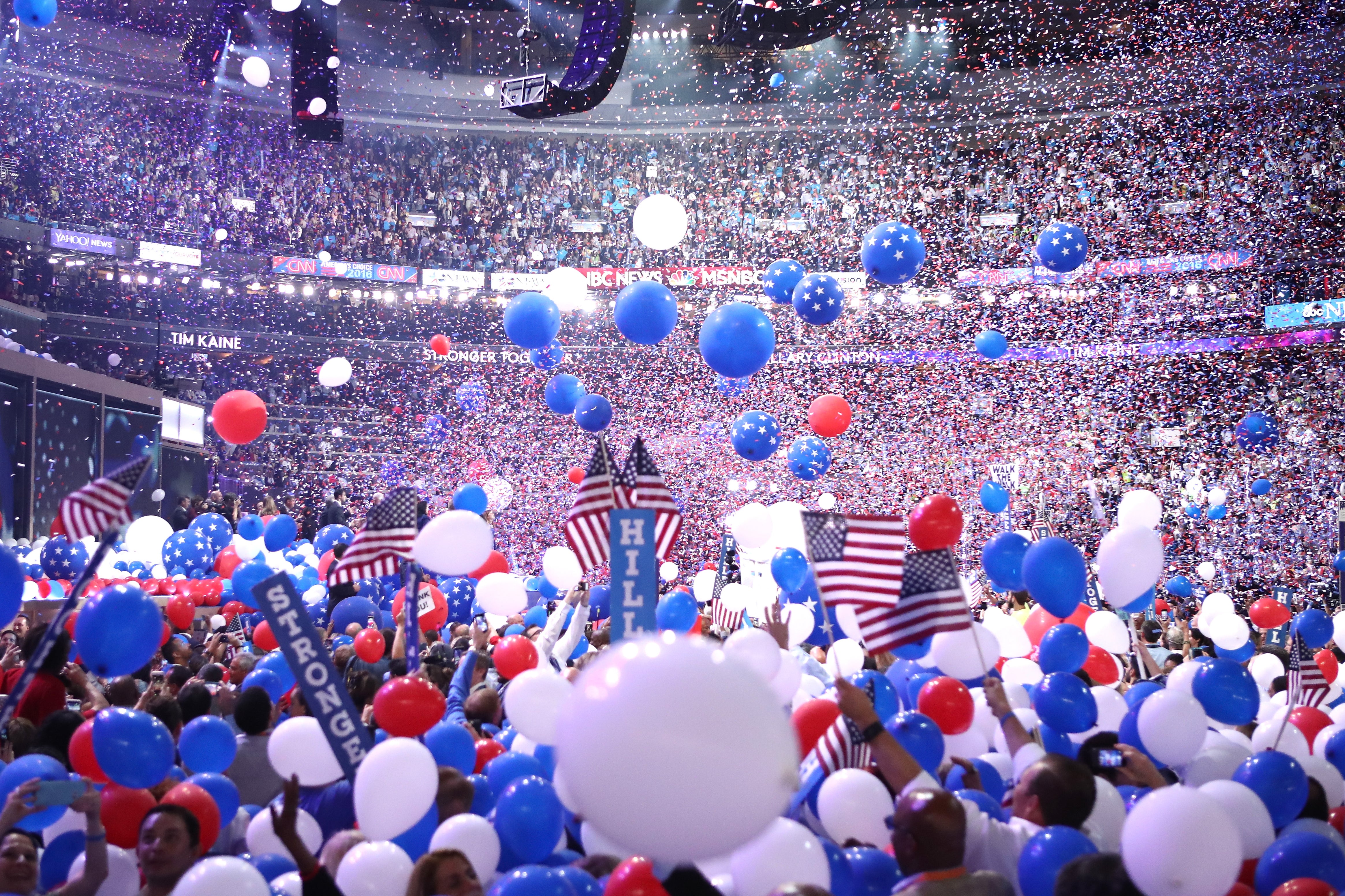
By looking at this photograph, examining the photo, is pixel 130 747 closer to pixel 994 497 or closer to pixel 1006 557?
pixel 1006 557

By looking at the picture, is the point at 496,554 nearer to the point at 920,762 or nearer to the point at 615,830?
the point at 920,762

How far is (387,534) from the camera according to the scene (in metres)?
4.49

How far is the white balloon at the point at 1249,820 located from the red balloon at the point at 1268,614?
5.43 metres

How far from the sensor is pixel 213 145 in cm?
2219

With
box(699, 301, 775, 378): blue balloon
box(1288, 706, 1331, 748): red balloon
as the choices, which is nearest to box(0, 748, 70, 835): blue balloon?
box(1288, 706, 1331, 748): red balloon

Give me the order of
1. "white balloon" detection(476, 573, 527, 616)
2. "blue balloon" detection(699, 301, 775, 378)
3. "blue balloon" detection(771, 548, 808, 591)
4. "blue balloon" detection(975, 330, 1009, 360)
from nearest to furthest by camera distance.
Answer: "white balloon" detection(476, 573, 527, 616) → "blue balloon" detection(699, 301, 775, 378) → "blue balloon" detection(771, 548, 808, 591) → "blue balloon" detection(975, 330, 1009, 360)

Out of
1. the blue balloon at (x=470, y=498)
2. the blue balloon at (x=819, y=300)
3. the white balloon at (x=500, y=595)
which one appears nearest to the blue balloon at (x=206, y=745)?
the white balloon at (x=500, y=595)

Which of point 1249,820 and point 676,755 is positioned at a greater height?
point 676,755

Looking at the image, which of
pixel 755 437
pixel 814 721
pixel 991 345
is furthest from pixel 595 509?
pixel 991 345

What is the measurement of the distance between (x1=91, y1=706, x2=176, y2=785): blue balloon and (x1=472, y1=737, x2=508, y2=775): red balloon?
1046 mm

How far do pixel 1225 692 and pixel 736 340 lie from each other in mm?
3601

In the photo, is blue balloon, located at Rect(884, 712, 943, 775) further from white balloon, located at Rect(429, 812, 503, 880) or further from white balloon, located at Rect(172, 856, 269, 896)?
white balloon, located at Rect(172, 856, 269, 896)

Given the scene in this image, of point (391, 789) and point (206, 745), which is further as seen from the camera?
point (206, 745)

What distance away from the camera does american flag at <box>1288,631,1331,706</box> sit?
4547 millimetres
